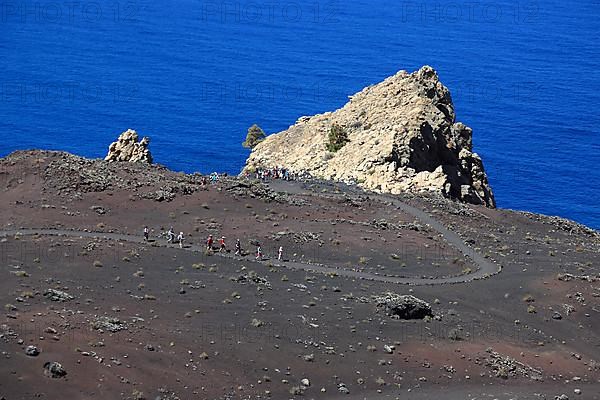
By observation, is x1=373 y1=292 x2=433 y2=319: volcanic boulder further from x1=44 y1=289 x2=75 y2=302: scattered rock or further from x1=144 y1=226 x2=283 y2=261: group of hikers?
x1=44 y1=289 x2=75 y2=302: scattered rock

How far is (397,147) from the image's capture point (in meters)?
91.2

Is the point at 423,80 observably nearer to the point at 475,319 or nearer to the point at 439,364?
the point at 475,319

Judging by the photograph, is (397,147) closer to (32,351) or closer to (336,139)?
(336,139)

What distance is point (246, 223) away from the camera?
69.3m

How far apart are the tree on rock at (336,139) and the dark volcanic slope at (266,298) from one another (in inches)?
847

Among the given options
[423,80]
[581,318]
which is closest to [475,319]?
[581,318]

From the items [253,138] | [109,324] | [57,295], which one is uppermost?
[57,295]

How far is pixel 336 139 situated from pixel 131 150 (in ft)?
71.7

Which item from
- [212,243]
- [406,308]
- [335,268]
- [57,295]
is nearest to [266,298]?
[406,308]

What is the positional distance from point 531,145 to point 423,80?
50.8 meters

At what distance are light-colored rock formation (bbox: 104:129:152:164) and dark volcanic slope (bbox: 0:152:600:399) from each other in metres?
10.4

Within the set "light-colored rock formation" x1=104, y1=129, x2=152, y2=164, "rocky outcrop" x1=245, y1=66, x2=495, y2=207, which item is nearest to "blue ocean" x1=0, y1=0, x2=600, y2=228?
"rocky outcrop" x1=245, y1=66, x2=495, y2=207

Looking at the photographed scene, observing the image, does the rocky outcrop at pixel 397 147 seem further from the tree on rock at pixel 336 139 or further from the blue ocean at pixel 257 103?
the blue ocean at pixel 257 103

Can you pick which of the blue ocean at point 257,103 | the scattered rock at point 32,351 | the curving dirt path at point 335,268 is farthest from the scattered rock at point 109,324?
the blue ocean at point 257,103
